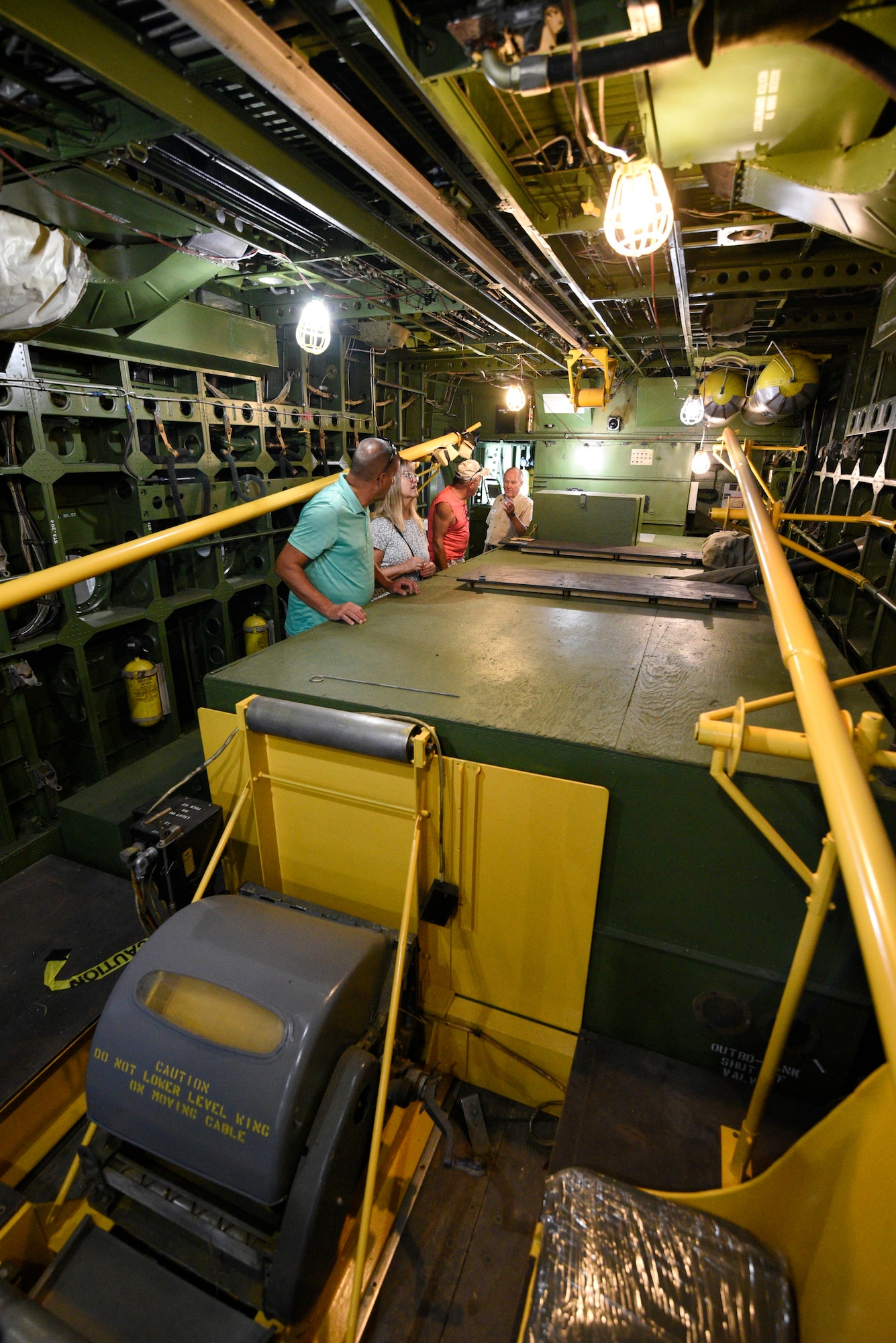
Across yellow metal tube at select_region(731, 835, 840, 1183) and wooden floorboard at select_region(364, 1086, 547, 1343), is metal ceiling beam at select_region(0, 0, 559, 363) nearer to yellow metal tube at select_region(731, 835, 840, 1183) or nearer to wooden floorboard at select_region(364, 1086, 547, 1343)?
yellow metal tube at select_region(731, 835, 840, 1183)

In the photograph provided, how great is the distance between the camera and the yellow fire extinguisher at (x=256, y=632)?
18.8 feet

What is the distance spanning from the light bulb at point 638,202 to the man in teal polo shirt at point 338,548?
1.36 meters

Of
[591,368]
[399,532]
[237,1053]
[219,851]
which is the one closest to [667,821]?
[237,1053]

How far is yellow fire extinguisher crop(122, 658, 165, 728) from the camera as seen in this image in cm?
439

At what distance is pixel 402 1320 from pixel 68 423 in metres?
4.91

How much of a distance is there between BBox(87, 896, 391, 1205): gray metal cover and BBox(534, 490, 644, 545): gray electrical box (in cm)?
455

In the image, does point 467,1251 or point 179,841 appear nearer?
point 467,1251

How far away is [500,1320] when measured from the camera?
5.59ft

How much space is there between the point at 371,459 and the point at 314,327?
2065 mm

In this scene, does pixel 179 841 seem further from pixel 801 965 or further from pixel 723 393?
pixel 723 393

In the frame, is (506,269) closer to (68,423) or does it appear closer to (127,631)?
(68,423)

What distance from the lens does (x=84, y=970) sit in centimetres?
221

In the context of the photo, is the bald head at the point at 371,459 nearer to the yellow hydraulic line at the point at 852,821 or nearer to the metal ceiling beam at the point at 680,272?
the metal ceiling beam at the point at 680,272

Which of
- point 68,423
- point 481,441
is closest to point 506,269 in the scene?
point 68,423
